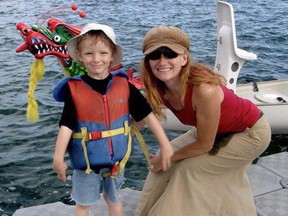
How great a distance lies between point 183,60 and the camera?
2785 mm

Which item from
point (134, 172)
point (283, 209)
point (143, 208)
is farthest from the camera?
point (134, 172)

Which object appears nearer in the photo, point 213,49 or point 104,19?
point 213,49

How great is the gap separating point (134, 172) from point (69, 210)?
1766 mm

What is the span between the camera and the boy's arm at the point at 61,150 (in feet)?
8.36

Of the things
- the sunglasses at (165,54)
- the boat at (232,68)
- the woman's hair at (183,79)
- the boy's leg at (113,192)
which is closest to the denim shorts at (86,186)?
the boy's leg at (113,192)

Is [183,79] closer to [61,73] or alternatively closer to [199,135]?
[199,135]

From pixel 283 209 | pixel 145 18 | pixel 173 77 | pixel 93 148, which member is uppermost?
pixel 173 77

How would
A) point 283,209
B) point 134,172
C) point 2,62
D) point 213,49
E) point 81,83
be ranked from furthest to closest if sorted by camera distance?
point 213,49 → point 2,62 → point 134,172 → point 283,209 → point 81,83

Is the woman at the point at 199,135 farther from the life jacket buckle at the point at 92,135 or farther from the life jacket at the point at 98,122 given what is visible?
the life jacket buckle at the point at 92,135

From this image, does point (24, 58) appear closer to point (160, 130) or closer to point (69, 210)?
point (69, 210)

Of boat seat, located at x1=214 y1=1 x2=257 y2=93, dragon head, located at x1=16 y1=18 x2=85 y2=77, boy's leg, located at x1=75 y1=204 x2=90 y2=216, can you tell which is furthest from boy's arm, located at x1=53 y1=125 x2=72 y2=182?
boat seat, located at x1=214 y1=1 x2=257 y2=93

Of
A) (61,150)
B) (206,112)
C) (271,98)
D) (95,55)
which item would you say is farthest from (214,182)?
(271,98)

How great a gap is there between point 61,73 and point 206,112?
663 cm

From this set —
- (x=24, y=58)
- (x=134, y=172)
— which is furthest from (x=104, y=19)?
(x=134, y=172)
